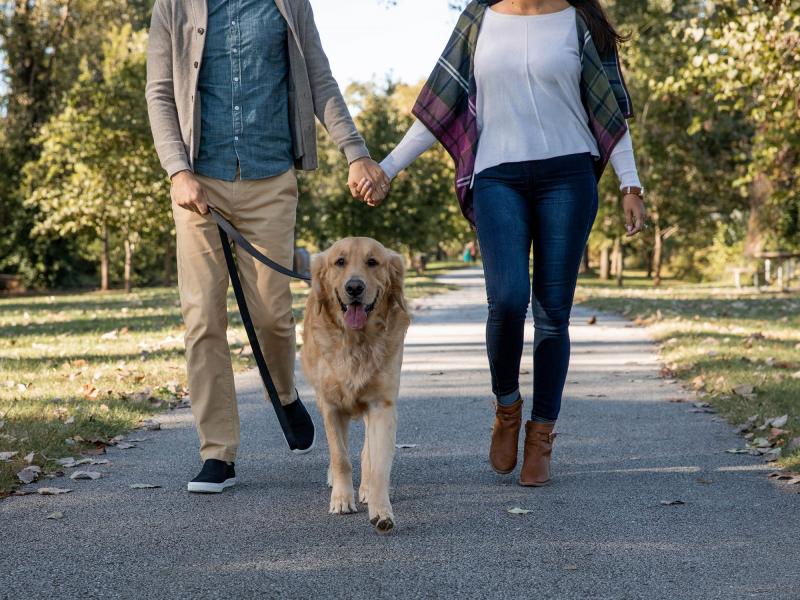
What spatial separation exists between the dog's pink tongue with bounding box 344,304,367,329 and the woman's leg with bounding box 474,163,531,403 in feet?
2.31

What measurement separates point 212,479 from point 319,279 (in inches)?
41.7

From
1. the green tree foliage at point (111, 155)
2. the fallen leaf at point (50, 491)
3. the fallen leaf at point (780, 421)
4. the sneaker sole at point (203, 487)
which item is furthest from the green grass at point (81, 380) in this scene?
the green tree foliage at point (111, 155)

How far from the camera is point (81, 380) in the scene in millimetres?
8164

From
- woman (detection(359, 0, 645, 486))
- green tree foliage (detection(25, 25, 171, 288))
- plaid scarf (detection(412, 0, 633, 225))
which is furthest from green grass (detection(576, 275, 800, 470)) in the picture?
green tree foliage (detection(25, 25, 171, 288))

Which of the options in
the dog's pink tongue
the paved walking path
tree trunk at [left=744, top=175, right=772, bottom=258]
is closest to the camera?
the paved walking path

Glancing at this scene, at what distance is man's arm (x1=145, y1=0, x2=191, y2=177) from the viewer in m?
4.64

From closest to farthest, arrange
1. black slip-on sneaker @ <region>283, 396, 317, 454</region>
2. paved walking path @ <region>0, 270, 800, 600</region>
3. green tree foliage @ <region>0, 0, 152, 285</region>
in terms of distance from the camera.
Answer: paved walking path @ <region>0, 270, 800, 600</region> → black slip-on sneaker @ <region>283, 396, 317, 454</region> → green tree foliage @ <region>0, 0, 152, 285</region>

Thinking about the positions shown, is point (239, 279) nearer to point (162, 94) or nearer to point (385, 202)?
point (162, 94)

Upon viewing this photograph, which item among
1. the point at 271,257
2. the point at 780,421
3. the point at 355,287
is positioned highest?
the point at 271,257

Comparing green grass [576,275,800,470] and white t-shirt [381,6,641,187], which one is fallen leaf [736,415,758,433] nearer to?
green grass [576,275,800,470]

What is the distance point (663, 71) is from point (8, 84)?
20.5 m

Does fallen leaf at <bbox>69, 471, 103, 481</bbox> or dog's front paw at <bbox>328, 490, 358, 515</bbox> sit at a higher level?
dog's front paw at <bbox>328, 490, 358, 515</bbox>

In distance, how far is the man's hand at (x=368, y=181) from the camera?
4.62 meters

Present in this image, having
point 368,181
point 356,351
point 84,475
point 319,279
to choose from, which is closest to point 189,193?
point 319,279
